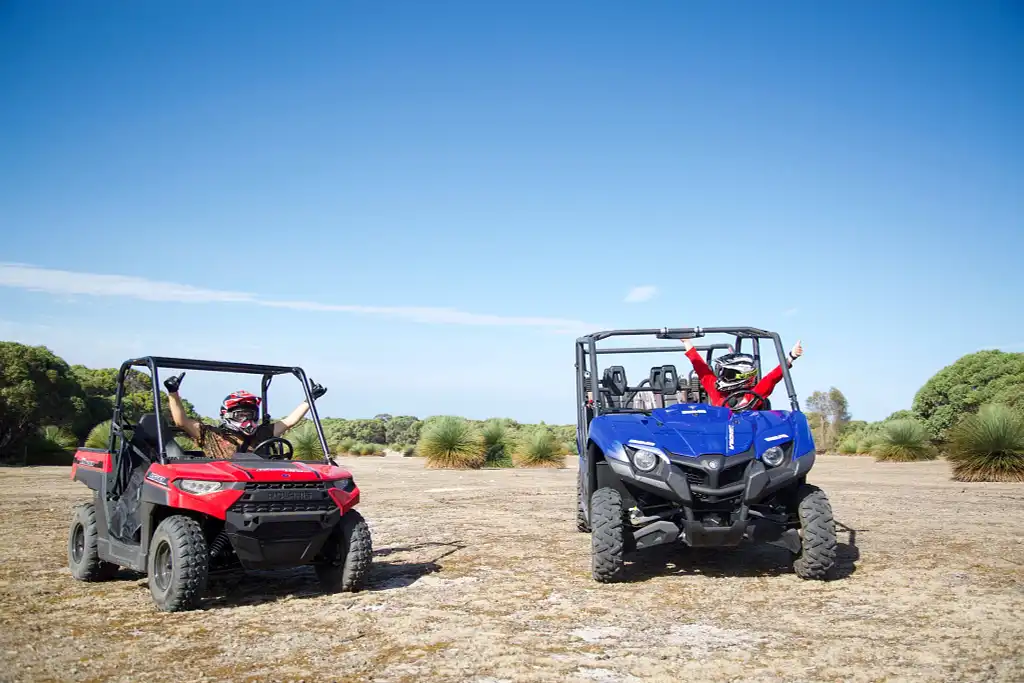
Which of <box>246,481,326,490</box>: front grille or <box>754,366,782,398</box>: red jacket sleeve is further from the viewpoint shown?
<box>754,366,782,398</box>: red jacket sleeve

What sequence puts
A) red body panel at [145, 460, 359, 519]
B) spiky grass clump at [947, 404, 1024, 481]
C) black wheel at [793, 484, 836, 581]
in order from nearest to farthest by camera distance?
red body panel at [145, 460, 359, 519] < black wheel at [793, 484, 836, 581] < spiky grass clump at [947, 404, 1024, 481]

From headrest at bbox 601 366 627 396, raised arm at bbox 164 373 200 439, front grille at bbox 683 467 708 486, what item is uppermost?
headrest at bbox 601 366 627 396

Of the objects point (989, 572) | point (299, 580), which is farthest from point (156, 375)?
point (989, 572)

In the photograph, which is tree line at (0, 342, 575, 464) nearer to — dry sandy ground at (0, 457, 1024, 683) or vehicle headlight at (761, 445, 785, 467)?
dry sandy ground at (0, 457, 1024, 683)

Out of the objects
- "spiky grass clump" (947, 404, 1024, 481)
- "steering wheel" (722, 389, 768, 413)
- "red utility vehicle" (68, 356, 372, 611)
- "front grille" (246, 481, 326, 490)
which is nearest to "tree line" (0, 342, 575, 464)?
"spiky grass clump" (947, 404, 1024, 481)

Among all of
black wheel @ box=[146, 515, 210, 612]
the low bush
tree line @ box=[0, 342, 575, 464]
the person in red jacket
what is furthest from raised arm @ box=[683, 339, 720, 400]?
the low bush

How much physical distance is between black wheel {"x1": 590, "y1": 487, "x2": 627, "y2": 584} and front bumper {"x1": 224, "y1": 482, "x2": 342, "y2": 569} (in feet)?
7.13

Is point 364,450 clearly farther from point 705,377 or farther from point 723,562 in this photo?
point 723,562

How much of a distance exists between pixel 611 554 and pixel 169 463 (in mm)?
3697

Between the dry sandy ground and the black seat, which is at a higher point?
the black seat

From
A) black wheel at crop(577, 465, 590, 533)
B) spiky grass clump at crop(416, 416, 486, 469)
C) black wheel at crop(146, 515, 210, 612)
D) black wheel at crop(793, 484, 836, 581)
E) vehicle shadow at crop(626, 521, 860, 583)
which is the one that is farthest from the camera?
spiky grass clump at crop(416, 416, 486, 469)

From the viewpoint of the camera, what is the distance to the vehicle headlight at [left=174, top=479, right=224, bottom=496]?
6.21m

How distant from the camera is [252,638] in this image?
545 cm

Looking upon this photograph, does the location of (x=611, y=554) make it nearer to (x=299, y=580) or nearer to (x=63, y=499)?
(x=299, y=580)
